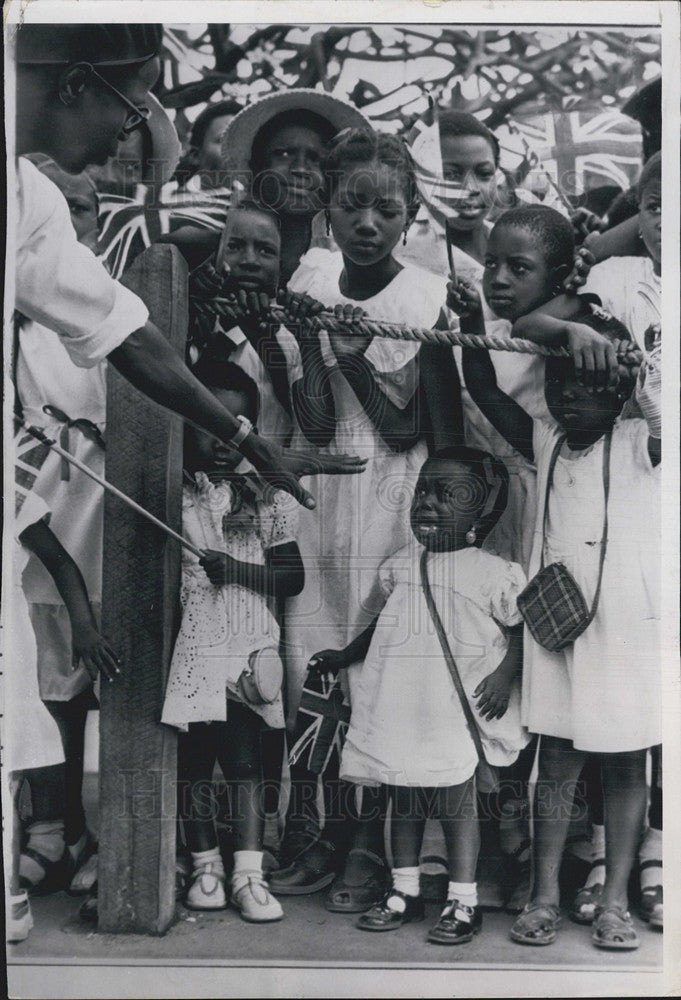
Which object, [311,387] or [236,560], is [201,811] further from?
[311,387]

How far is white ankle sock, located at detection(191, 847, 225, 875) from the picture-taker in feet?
10.0

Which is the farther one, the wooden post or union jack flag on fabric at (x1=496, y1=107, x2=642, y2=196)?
union jack flag on fabric at (x1=496, y1=107, x2=642, y2=196)

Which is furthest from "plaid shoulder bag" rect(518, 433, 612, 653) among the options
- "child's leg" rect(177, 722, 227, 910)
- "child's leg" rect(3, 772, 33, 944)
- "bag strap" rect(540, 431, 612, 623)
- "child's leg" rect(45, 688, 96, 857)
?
"child's leg" rect(3, 772, 33, 944)

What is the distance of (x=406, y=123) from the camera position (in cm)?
312

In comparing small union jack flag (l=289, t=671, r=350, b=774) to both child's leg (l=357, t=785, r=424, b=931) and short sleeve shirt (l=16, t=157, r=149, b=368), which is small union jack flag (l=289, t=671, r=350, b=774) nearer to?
child's leg (l=357, t=785, r=424, b=931)

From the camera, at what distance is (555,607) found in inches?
121

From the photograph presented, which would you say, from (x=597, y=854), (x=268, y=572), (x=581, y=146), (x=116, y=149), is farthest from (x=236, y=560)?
(x=581, y=146)

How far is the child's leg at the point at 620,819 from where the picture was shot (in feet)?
9.98

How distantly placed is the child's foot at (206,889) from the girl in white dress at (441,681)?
1.50 feet

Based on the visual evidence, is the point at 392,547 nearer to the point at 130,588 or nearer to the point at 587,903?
the point at 130,588

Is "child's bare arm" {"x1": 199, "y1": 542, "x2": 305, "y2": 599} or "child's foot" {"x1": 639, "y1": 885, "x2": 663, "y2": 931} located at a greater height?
"child's bare arm" {"x1": 199, "y1": 542, "x2": 305, "y2": 599}

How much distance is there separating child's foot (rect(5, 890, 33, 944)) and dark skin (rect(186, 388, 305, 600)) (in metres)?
1.18

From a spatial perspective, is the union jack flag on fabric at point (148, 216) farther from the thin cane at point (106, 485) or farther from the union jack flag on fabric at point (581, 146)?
the union jack flag on fabric at point (581, 146)

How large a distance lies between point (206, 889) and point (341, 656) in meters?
0.85
